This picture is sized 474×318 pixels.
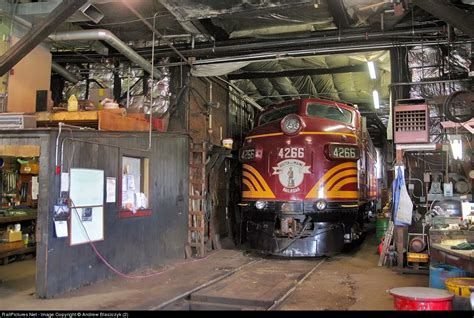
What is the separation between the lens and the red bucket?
423cm

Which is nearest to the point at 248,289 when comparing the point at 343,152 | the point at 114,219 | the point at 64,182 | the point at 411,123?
the point at 114,219

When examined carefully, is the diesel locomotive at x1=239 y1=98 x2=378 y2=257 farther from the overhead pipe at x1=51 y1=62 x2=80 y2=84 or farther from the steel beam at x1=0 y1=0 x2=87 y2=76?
the overhead pipe at x1=51 y1=62 x2=80 y2=84

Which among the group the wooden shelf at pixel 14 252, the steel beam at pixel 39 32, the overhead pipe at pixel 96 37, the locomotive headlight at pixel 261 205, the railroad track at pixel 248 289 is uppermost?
the overhead pipe at pixel 96 37

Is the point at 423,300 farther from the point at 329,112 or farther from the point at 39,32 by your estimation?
the point at 39,32

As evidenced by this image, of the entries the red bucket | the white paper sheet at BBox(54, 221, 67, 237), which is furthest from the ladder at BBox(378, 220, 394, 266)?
the white paper sheet at BBox(54, 221, 67, 237)

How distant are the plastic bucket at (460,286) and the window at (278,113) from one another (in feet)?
18.1

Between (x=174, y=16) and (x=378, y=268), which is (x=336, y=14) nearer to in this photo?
(x=174, y=16)

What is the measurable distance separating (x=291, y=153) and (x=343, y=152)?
1.06 metres

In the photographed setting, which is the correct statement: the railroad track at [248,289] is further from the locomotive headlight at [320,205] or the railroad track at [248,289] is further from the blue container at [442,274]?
the blue container at [442,274]

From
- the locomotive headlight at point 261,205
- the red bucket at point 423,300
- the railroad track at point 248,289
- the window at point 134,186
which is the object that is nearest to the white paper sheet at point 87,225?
the window at point 134,186

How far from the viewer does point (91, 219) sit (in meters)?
6.68

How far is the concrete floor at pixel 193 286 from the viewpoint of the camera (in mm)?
5527

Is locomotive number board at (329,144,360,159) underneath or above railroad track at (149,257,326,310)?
above

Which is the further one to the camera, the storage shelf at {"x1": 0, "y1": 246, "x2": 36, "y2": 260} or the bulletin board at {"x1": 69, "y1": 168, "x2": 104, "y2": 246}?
the storage shelf at {"x1": 0, "y1": 246, "x2": 36, "y2": 260}
